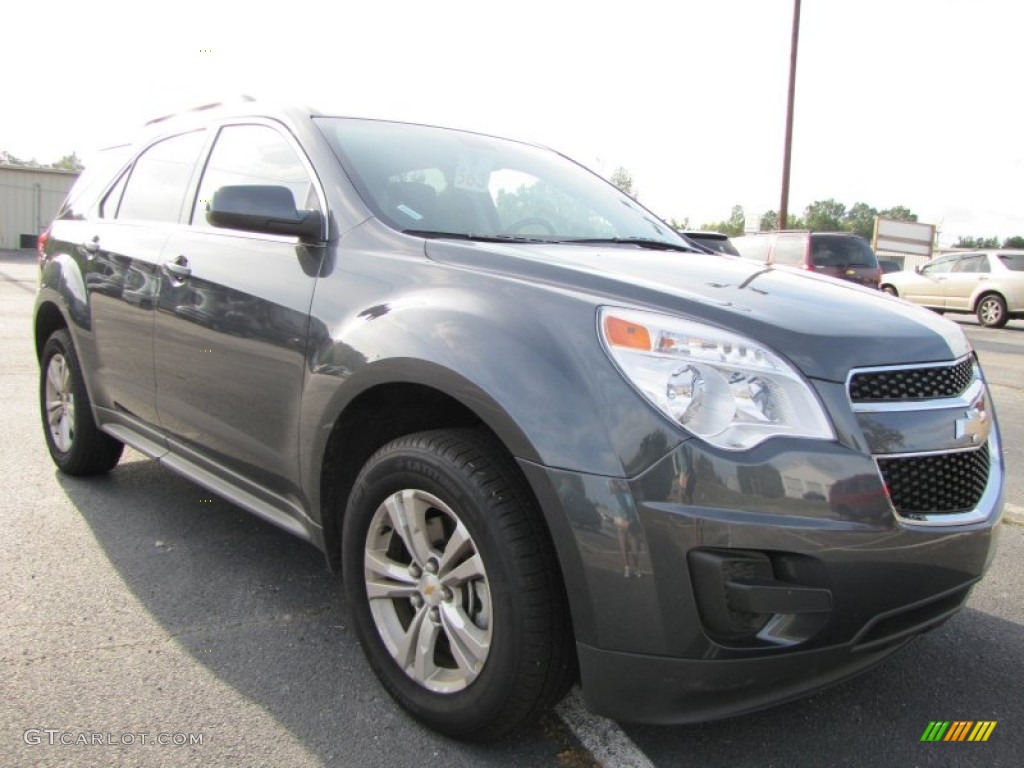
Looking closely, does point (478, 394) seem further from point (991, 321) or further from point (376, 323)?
point (991, 321)

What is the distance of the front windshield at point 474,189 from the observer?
111 inches

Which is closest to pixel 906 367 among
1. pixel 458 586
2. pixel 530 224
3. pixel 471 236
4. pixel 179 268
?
pixel 458 586

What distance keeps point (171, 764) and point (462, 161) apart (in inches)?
87.6

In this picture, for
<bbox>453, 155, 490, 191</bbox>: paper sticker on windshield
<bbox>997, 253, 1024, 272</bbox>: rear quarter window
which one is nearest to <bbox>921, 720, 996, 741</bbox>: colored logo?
<bbox>453, 155, 490, 191</bbox>: paper sticker on windshield

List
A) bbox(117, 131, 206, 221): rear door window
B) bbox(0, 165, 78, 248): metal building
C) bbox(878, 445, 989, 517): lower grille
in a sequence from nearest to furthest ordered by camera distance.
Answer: bbox(878, 445, 989, 517): lower grille → bbox(117, 131, 206, 221): rear door window → bbox(0, 165, 78, 248): metal building

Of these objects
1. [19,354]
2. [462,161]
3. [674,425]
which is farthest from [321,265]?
[19,354]

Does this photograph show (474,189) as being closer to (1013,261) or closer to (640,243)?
(640,243)

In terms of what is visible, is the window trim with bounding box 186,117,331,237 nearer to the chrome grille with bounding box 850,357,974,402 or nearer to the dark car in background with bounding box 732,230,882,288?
the chrome grille with bounding box 850,357,974,402

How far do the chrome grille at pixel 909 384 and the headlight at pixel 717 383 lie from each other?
0.50 feet

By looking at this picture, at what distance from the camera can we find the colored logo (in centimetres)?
231

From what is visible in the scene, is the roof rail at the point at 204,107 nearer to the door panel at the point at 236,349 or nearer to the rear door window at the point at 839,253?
the door panel at the point at 236,349

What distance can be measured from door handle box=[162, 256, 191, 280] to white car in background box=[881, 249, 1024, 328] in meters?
18.0

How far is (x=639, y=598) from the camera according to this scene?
6.02ft

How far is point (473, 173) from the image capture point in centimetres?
320
